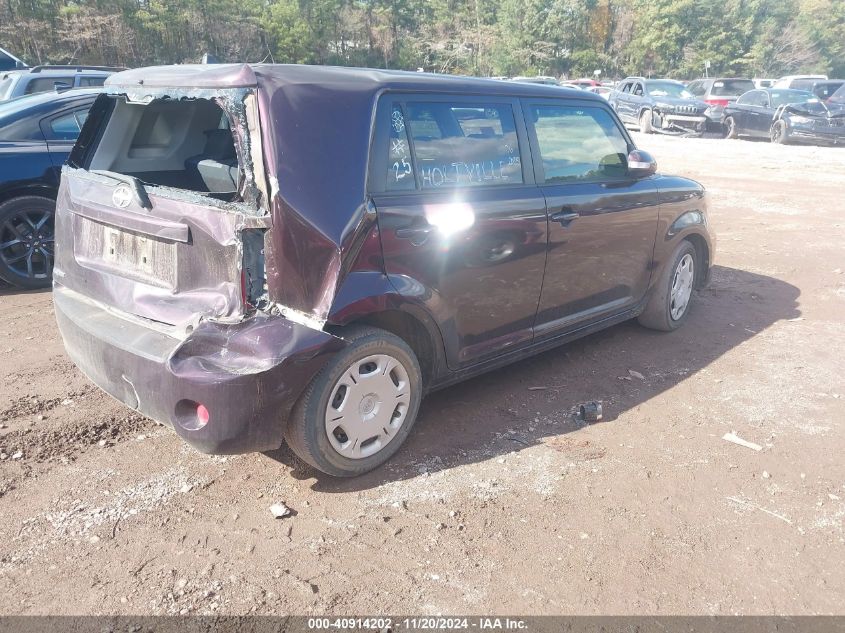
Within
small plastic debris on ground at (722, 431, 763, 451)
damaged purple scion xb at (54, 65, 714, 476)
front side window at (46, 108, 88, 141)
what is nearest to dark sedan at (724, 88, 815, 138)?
damaged purple scion xb at (54, 65, 714, 476)

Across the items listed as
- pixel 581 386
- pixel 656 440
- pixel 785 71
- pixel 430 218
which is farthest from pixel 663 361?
pixel 785 71

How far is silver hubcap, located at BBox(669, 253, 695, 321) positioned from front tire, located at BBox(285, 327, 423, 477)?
9.21 ft

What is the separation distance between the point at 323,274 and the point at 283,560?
1.17m

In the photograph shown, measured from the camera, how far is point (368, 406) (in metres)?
3.17

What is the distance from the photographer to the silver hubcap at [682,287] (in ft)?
17.3

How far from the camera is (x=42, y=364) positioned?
438cm

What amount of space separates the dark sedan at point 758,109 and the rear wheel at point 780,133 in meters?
0.18

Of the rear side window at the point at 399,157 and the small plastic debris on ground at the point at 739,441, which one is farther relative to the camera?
the small plastic debris on ground at the point at 739,441

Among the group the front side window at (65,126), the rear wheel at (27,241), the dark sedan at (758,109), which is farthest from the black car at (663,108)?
the rear wheel at (27,241)

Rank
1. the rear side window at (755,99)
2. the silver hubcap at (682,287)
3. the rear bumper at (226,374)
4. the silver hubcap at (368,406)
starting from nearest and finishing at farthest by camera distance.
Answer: the rear bumper at (226,374) < the silver hubcap at (368,406) < the silver hubcap at (682,287) < the rear side window at (755,99)

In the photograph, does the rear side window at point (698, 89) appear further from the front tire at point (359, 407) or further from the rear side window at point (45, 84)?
the front tire at point (359, 407)

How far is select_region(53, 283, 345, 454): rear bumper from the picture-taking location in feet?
8.84

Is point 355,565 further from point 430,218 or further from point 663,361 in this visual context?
point 663,361

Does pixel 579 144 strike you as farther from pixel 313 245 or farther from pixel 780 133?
pixel 780 133
